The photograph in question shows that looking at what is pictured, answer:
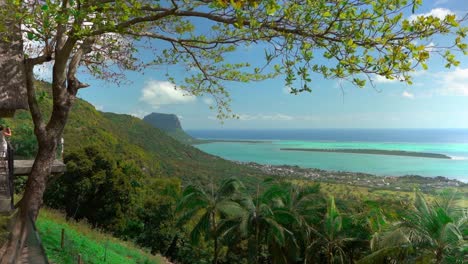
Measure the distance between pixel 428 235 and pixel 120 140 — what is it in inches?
1591

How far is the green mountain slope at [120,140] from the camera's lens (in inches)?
1104

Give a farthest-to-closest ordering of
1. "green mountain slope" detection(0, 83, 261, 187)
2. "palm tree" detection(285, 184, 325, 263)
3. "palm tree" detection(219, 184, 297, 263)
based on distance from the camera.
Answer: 1. "green mountain slope" detection(0, 83, 261, 187)
2. "palm tree" detection(285, 184, 325, 263)
3. "palm tree" detection(219, 184, 297, 263)

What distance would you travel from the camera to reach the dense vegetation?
46.2 feet

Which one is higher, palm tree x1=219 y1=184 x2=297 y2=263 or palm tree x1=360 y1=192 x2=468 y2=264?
palm tree x1=360 y1=192 x2=468 y2=264

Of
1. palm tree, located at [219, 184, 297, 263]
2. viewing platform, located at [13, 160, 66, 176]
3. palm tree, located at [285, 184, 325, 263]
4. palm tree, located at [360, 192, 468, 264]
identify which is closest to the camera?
viewing platform, located at [13, 160, 66, 176]

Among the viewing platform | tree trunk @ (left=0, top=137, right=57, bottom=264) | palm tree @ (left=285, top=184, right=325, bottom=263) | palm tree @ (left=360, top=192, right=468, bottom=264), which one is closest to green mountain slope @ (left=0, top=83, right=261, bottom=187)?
tree trunk @ (left=0, top=137, right=57, bottom=264)

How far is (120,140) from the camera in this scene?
157ft

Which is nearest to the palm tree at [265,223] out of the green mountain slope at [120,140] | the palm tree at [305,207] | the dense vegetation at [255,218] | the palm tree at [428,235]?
the dense vegetation at [255,218]

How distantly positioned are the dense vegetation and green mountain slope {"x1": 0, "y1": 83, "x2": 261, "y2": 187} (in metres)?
1.68

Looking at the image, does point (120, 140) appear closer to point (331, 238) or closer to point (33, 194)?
point (331, 238)

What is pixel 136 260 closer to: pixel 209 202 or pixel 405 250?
pixel 209 202

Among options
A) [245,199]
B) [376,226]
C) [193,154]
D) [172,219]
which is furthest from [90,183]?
[193,154]

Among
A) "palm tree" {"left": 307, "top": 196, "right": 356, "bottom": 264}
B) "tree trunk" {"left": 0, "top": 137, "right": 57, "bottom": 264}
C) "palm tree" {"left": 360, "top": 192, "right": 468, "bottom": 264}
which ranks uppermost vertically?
"tree trunk" {"left": 0, "top": 137, "right": 57, "bottom": 264}

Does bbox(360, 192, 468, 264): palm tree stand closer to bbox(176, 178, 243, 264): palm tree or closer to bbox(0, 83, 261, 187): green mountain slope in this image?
bbox(176, 178, 243, 264): palm tree
